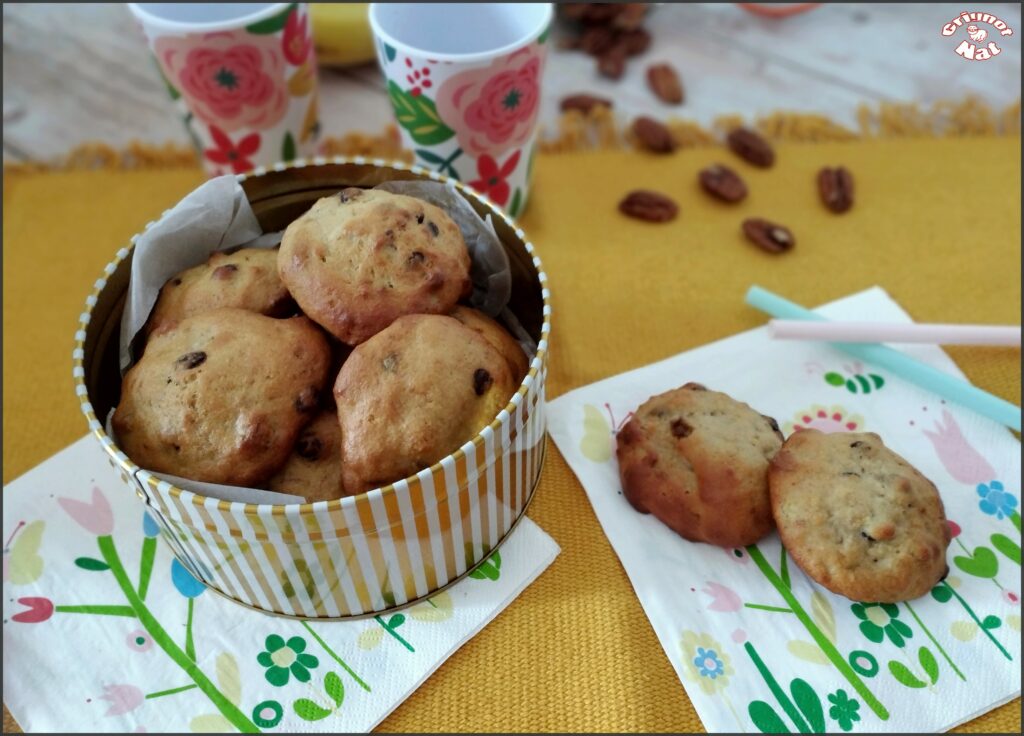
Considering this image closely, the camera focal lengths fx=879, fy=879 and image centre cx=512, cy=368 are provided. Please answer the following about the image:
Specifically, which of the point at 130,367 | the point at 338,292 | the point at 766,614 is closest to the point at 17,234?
the point at 130,367

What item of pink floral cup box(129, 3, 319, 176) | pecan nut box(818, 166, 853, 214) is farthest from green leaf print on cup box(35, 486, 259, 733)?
pecan nut box(818, 166, 853, 214)

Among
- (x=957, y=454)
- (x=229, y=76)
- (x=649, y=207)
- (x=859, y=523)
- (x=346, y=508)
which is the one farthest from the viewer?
(x=649, y=207)

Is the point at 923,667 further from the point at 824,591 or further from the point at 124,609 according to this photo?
the point at 124,609

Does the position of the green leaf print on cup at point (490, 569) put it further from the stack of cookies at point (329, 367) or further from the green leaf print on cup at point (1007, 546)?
the green leaf print on cup at point (1007, 546)

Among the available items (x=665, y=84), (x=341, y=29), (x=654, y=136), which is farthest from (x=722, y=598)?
(x=341, y=29)

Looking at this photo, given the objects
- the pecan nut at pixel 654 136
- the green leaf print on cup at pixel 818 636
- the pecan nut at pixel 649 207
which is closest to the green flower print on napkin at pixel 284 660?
the green leaf print on cup at pixel 818 636

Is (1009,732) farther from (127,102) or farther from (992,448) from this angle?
(127,102)

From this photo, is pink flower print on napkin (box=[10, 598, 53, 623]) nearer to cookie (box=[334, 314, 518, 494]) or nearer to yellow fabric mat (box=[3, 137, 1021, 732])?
yellow fabric mat (box=[3, 137, 1021, 732])
